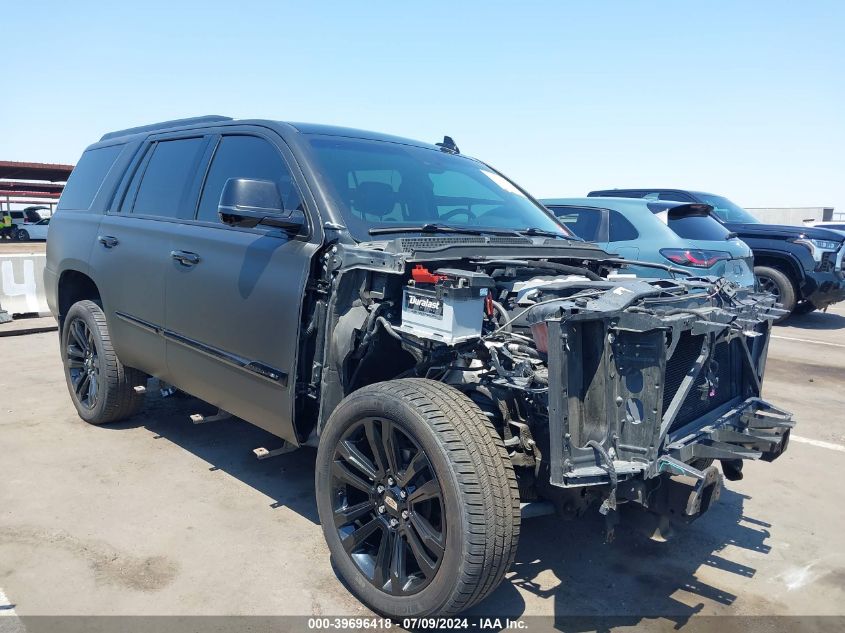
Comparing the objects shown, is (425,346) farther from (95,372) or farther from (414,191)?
(95,372)

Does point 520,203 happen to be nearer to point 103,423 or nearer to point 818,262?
point 103,423

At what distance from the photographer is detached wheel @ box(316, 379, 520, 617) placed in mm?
2461

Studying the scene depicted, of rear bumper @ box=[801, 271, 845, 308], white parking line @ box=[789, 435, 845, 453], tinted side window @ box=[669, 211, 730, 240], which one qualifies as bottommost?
white parking line @ box=[789, 435, 845, 453]

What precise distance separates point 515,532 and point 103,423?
375cm

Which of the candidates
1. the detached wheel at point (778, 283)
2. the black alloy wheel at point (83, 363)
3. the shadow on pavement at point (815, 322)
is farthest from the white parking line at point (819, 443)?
the shadow on pavement at point (815, 322)

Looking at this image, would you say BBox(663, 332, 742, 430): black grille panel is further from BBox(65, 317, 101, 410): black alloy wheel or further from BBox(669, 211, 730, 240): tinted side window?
BBox(669, 211, 730, 240): tinted side window

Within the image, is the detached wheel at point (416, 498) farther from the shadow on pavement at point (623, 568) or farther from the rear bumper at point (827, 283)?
the rear bumper at point (827, 283)

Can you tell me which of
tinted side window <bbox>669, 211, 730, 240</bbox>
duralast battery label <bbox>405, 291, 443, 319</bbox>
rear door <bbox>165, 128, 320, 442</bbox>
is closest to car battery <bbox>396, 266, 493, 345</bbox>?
duralast battery label <bbox>405, 291, 443, 319</bbox>

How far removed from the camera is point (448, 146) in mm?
4816

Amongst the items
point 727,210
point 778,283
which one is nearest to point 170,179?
point 778,283

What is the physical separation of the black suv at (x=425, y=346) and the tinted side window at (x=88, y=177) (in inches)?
37.3

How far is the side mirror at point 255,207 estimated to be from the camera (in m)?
3.14

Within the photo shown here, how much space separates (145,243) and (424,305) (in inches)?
90.2

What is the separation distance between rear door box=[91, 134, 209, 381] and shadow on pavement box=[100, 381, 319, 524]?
697 millimetres
